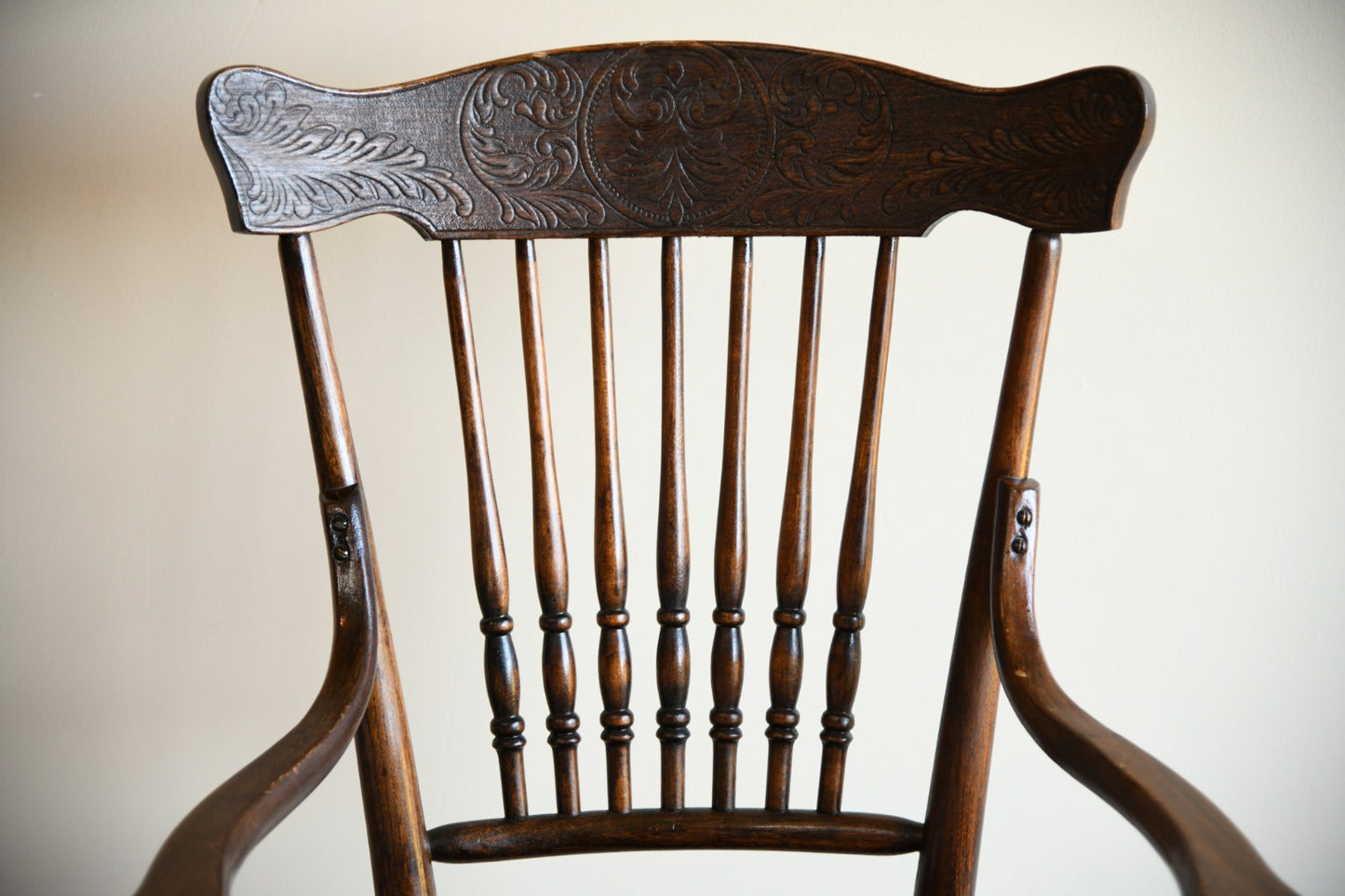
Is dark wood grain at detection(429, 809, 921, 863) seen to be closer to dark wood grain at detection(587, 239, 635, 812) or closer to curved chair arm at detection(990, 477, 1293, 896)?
dark wood grain at detection(587, 239, 635, 812)

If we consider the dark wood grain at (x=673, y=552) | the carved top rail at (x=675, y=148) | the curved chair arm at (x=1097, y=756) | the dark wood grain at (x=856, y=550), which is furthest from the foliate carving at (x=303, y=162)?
the curved chair arm at (x=1097, y=756)

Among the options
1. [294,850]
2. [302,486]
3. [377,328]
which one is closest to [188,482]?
[302,486]

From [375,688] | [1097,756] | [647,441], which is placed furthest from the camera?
[647,441]

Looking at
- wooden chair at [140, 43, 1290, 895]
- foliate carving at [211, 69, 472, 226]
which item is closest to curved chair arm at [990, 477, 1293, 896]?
wooden chair at [140, 43, 1290, 895]

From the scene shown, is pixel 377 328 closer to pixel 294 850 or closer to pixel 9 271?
pixel 9 271

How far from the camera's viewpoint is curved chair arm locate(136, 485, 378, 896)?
14.1 inches

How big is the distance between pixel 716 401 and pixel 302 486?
0.33 meters

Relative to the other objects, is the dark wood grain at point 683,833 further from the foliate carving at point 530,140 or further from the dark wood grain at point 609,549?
the foliate carving at point 530,140

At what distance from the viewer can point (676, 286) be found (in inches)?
22.5

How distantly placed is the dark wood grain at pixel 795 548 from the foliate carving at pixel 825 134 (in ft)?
0.08

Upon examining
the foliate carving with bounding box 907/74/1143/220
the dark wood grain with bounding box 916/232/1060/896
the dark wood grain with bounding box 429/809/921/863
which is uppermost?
the foliate carving with bounding box 907/74/1143/220

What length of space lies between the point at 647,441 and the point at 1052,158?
0.38 m

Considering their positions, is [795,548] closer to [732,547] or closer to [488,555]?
[732,547]

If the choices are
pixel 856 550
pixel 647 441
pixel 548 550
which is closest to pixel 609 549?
pixel 548 550
